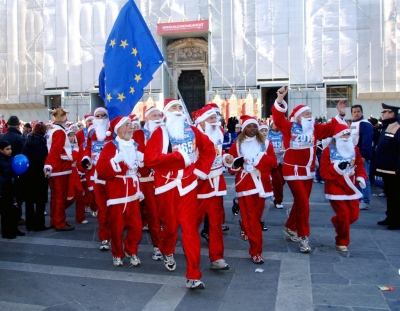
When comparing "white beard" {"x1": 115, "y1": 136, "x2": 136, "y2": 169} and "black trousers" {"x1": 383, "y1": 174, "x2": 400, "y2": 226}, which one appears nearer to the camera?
"white beard" {"x1": 115, "y1": 136, "x2": 136, "y2": 169}

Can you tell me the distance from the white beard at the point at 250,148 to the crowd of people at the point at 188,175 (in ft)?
0.04

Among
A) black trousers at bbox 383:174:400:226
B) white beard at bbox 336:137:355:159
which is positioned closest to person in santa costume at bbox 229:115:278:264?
white beard at bbox 336:137:355:159

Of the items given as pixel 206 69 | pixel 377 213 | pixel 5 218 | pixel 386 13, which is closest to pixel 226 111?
pixel 206 69

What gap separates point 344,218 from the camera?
5.87m

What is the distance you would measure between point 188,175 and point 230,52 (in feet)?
64.9

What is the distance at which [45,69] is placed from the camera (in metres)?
26.5

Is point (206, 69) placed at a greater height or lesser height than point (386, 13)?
lesser

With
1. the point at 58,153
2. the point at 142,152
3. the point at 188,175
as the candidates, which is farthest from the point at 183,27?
the point at 188,175

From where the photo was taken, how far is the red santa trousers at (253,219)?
17.8ft

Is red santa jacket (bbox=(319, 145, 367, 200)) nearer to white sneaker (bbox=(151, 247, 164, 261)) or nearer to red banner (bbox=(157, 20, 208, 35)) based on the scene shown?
white sneaker (bbox=(151, 247, 164, 261))

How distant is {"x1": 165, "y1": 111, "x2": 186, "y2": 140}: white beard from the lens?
4844 mm

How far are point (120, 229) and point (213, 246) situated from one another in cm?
117

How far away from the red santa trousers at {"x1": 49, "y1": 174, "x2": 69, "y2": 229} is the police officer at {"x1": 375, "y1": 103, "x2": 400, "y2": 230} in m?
5.27

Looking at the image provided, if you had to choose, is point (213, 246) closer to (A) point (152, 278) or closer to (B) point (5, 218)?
(A) point (152, 278)
